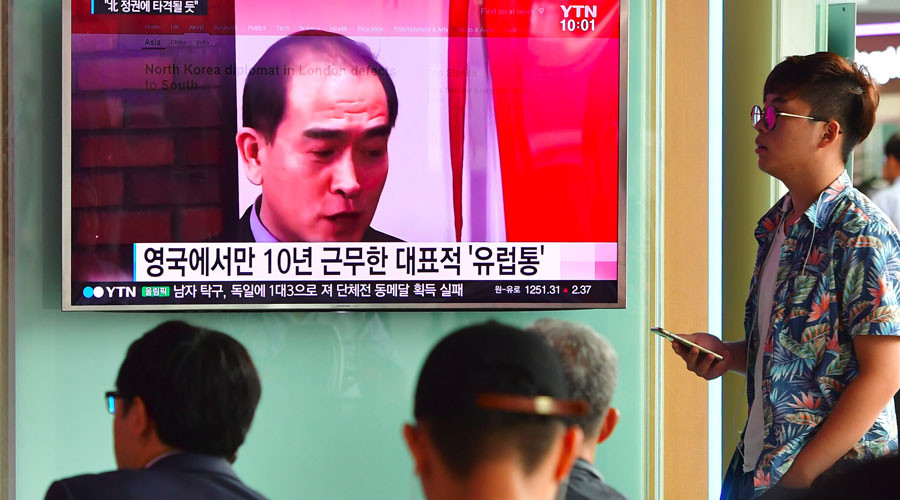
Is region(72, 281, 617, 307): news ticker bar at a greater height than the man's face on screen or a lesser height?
lesser

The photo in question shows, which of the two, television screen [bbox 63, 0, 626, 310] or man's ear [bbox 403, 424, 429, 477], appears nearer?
man's ear [bbox 403, 424, 429, 477]

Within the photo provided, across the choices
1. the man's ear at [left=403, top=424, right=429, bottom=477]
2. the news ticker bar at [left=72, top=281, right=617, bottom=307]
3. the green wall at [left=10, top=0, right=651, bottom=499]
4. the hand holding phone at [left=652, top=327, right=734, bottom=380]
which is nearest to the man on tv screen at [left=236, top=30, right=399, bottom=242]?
the news ticker bar at [left=72, top=281, right=617, bottom=307]

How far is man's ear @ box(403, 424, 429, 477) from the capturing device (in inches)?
41.7

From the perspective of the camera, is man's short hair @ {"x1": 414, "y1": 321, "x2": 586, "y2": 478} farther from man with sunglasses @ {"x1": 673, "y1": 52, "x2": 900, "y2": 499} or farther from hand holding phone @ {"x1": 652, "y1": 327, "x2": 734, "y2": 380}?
hand holding phone @ {"x1": 652, "y1": 327, "x2": 734, "y2": 380}

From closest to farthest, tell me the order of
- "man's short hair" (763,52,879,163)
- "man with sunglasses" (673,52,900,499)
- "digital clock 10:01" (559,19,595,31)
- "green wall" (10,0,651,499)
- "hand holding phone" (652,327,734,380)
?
"man with sunglasses" (673,52,900,499), "man's short hair" (763,52,879,163), "hand holding phone" (652,327,734,380), "green wall" (10,0,651,499), "digital clock 10:01" (559,19,595,31)

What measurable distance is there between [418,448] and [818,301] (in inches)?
45.7

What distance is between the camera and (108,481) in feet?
4.50

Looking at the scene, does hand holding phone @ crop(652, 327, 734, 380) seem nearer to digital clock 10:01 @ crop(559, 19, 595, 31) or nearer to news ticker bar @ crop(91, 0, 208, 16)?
digital clock 10:01 @ crop(559, 19, 595, 31)

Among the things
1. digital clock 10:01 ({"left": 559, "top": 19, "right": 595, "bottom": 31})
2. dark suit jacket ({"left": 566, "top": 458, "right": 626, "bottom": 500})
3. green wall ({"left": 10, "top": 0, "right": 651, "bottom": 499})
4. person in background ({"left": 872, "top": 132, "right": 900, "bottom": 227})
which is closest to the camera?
dark suit jacket ({"left": 566, "top": 458, "right": 626, "bottom": 500})

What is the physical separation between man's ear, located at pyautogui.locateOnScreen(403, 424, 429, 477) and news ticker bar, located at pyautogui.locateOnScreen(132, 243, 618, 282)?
1.55 metres

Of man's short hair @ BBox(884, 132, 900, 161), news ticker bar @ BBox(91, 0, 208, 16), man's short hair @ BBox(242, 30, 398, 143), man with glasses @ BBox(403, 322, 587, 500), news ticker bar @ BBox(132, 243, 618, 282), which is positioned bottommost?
man with glasses @ BBox(403, 322, 587, 500)

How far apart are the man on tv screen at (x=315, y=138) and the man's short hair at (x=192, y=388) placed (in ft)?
Result: 3.43

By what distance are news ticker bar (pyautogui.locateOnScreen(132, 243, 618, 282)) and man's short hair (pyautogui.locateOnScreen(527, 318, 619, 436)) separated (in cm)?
110

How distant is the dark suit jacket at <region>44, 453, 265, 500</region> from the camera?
1.31 meters
